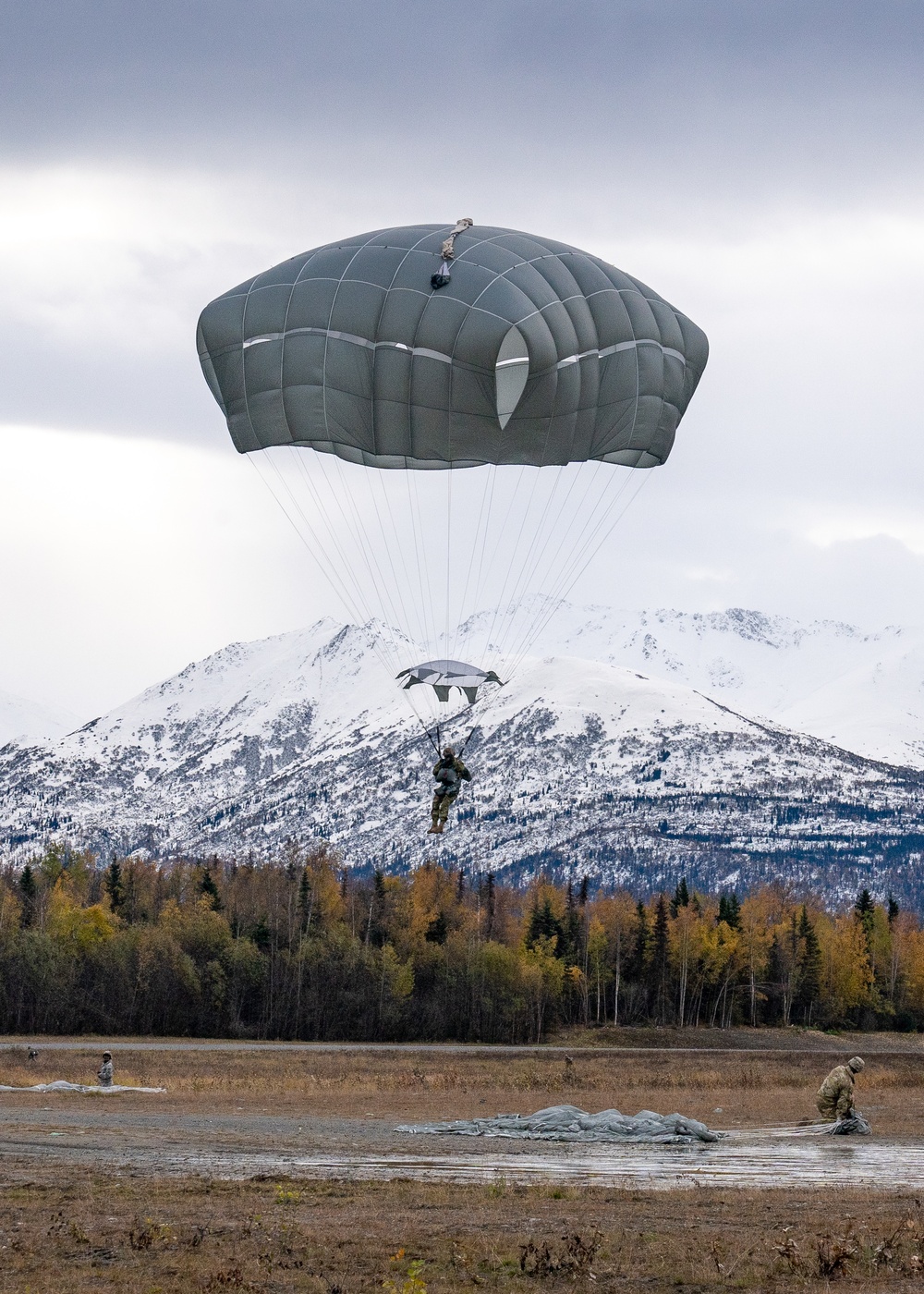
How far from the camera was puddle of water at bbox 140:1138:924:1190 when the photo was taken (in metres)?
18.1

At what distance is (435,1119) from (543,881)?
360 ft

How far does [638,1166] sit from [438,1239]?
25.0ft

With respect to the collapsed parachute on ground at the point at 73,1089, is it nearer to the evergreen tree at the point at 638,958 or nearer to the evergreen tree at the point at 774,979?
the evergreen tree at the point at 638,958

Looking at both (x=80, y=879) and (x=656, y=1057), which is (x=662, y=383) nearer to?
(x=656, y=1057)

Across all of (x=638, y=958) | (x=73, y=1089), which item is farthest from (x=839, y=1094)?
(x=638, y=958)

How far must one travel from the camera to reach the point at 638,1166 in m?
20.4

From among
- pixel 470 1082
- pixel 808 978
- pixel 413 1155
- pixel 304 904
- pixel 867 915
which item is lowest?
pixel 470 1082

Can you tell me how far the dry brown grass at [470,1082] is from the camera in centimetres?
3131

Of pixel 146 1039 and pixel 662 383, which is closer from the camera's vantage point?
pixel 662 383

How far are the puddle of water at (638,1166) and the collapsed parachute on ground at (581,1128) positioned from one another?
1.27 meters

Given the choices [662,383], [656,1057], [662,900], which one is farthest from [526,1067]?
[662,900]

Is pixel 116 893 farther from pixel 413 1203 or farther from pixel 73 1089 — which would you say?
pixel 413 1203

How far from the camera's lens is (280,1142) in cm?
2308

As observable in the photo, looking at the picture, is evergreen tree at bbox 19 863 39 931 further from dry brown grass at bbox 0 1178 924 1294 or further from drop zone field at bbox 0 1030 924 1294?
dry brown grass at bbox 0 1178 924 1294
